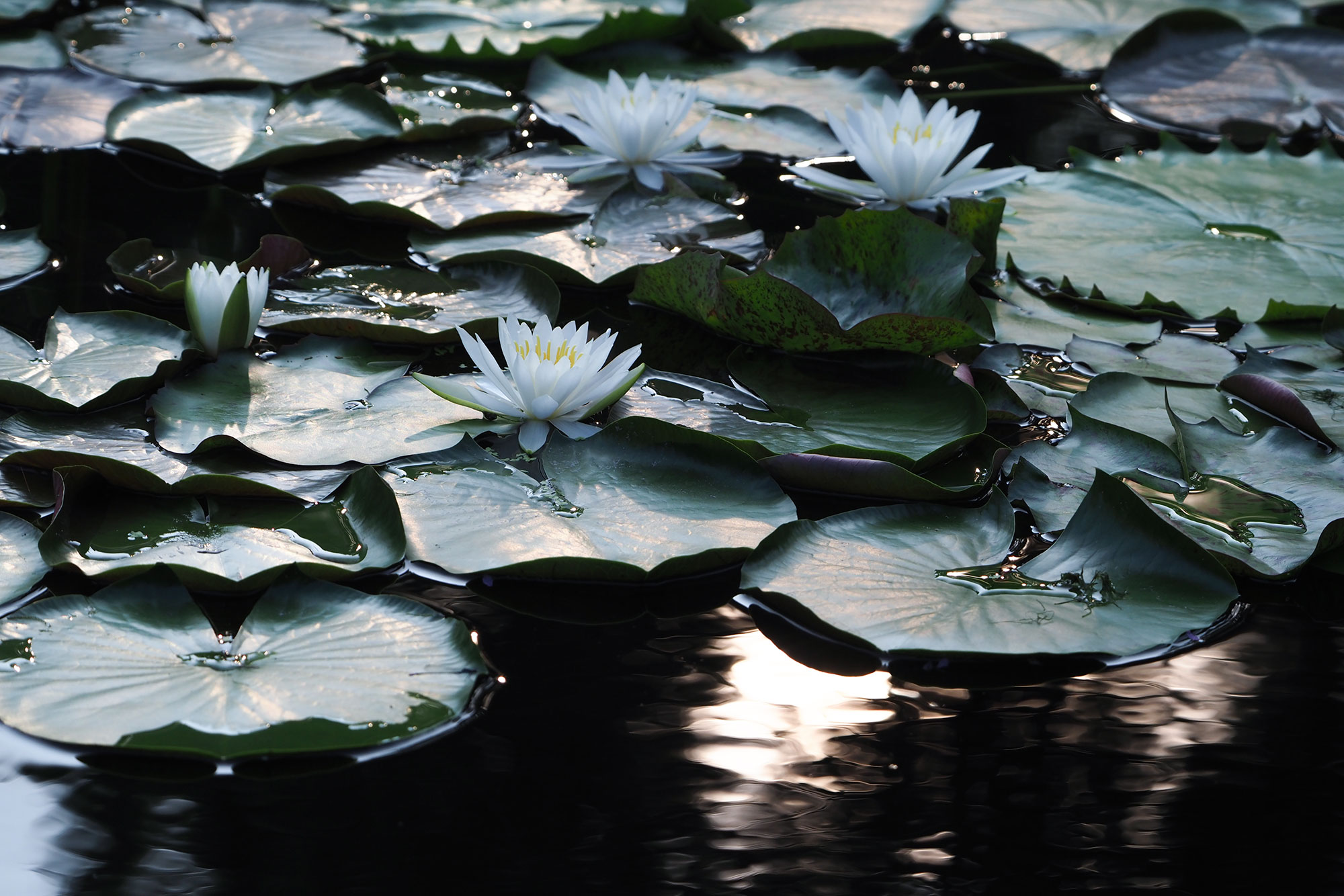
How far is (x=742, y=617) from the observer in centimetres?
126

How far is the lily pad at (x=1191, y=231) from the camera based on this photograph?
1.95m

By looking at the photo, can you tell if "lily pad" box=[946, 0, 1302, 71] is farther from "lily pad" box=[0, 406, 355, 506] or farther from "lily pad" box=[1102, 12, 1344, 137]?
"lily pad" box=[0, 406, 355, 506]

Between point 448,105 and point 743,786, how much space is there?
Result: 1961 mm

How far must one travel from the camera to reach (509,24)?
3.09 m

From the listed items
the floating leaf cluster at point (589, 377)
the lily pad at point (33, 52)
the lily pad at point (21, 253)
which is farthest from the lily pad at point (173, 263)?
the lily pad at point (33, 52)

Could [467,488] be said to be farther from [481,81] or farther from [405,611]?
[481,81]

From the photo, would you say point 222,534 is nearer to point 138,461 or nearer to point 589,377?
point 138,461

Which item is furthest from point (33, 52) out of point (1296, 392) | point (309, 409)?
point (1296, 392)

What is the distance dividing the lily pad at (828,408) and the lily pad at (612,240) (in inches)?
13.3

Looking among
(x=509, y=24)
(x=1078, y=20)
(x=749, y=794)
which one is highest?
(x=1078, y=20)

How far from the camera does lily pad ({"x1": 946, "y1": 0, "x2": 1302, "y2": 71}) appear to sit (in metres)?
3.16

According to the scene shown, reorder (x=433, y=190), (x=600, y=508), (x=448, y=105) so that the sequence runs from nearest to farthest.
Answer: (x=600, y=508), (x=433, y=190), (x=448, y=105)

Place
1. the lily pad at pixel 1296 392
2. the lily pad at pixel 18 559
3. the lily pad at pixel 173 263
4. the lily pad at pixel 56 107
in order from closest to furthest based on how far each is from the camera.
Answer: the lily pad at pixel 18 559
the lily pad at pixel 1296 392
the lily pad at pixel 173 263
the lily pad at pixel 56 107

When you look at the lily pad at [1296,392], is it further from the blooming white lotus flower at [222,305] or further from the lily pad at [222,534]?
the blooming white lotus flower at [222,305]
